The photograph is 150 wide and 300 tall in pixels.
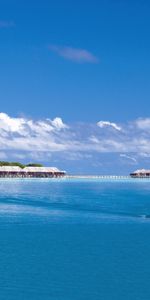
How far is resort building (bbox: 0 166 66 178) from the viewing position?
156 meters

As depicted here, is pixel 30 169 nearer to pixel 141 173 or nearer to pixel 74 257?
pixel 141 173

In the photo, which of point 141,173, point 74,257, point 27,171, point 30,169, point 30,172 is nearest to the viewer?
point 74,257

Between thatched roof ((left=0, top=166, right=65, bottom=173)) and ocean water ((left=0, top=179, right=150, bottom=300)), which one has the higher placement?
thatched roof ((left=0, top=166, right=65, bottom=173))

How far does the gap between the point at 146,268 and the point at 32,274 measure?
515 cm

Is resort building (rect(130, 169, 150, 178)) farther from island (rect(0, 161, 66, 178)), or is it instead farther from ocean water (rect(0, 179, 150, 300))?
ocean water (rect(0, 179, 150, 300))

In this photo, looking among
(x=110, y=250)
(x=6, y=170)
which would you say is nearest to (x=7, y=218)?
(x=110, y=250)

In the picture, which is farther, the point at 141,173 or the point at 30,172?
the point at 141,173

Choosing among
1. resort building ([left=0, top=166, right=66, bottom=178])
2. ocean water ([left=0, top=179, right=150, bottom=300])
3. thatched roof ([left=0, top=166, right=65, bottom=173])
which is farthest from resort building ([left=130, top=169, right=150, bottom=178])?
ocean water ([left=0, top=179, right=150, bottom=300])

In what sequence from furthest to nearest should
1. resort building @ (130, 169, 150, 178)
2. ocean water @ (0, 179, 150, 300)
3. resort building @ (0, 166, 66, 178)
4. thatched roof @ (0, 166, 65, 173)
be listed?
resort building @ (130, 169, 150, 178) → resort building @ (0, 166, 66, 178) → thatched roof @ (0, 166, 65, 173) → ocean water @ (0, 179, 150, 300)

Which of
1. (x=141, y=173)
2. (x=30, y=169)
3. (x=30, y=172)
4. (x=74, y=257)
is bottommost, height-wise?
(x=74, y=257)

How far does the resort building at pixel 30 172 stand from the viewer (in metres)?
156

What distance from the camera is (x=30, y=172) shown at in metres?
165

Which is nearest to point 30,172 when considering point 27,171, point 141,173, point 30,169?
Answer: point 30,169

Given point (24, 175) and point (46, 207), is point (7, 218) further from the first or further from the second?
point (24, 175)
